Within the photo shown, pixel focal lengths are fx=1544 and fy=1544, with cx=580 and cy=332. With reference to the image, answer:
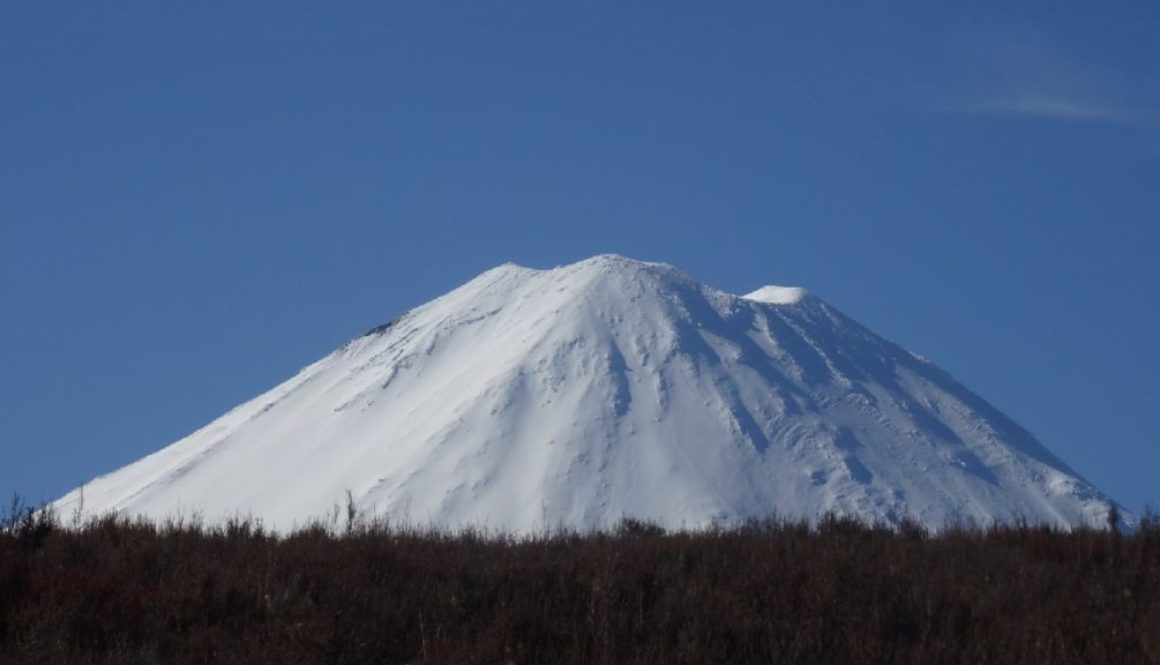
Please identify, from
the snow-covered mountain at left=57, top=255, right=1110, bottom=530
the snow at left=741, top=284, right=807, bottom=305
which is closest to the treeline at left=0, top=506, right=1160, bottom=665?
the snow-covered mountain at left=57, top=255, right=1110, bottom=530

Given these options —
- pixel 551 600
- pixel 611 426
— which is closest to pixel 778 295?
pixel 611 426

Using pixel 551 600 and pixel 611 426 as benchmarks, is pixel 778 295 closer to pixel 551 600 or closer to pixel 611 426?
pixel 611 426

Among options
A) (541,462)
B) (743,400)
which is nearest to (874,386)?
(743,400)

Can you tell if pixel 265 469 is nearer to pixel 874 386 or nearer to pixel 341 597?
pixel 874 386

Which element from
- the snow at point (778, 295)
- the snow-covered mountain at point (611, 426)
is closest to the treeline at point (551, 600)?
the snow-covered mountain at point (611, 426)

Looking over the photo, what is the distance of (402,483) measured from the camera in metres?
81.7

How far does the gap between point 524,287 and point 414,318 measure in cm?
809

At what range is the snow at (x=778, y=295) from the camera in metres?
110

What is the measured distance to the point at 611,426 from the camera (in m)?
90.7

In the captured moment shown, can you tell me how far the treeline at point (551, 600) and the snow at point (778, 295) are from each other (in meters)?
95.6

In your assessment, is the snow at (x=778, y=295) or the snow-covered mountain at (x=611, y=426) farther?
the snow at (x=778, y=295)

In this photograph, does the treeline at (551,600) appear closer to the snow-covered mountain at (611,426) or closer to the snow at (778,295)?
the snow-covered mountain at (611,426)

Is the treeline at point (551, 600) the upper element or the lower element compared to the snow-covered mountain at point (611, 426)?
lower

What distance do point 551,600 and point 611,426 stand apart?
79.4 metres
